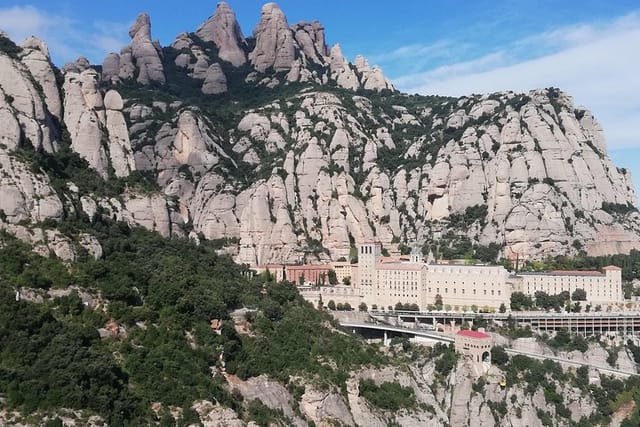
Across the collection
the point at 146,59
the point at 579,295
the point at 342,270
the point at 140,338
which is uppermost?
the point at 146,59

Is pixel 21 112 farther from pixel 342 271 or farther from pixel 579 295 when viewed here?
pixel 579 295

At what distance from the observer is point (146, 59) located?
187 meters

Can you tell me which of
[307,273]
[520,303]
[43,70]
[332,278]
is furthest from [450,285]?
[43,70]

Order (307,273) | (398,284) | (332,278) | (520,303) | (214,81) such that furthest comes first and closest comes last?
1. (214,81)
2. (307,273)
3. (332,278)
4. (398,284)
5. (520,303)

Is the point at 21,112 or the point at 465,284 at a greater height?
the point at 21,112

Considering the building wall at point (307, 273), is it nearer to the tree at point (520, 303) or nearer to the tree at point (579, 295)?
the tree at point (520, 303)

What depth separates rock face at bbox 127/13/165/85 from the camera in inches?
7264

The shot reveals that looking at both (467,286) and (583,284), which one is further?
(583,284)

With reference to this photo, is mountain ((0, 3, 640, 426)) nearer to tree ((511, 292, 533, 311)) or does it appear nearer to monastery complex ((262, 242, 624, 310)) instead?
tree ((511, 292, 533, 311))

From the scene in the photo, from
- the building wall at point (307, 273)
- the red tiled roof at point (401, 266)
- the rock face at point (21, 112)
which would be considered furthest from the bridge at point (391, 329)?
the rock face at point (21, 112)

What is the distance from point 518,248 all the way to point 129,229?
7266 cm

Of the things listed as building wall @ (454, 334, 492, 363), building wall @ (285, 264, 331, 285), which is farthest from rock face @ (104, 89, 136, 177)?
building wall @ (454, 334, 492, 363)

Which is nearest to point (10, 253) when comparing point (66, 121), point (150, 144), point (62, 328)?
point (62, 328)

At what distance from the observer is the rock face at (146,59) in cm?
18450
